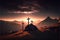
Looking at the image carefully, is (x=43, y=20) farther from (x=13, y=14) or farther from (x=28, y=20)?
(x=13, y=14)

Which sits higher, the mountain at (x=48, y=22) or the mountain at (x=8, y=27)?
the mountain at (x=48, y=22)

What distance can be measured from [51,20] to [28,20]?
0.87 meters

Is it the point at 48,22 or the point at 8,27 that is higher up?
the point at 48,22

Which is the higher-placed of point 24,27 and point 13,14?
point 13,14

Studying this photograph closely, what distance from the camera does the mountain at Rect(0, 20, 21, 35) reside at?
6164 mm

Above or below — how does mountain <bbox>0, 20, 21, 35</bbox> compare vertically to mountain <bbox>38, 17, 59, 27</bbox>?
below

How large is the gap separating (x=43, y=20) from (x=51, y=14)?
1.35 ft

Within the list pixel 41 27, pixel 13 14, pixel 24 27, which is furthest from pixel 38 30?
pixel 13 14

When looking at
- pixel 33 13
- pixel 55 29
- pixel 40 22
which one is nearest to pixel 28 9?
pixel 33 13

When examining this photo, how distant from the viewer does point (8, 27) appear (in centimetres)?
621

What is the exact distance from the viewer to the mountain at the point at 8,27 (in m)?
6.16

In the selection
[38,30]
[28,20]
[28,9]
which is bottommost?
[38,30]

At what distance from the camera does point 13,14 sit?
6.49 m

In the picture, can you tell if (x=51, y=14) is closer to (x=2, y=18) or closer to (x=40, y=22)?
(x=40, y=22)
